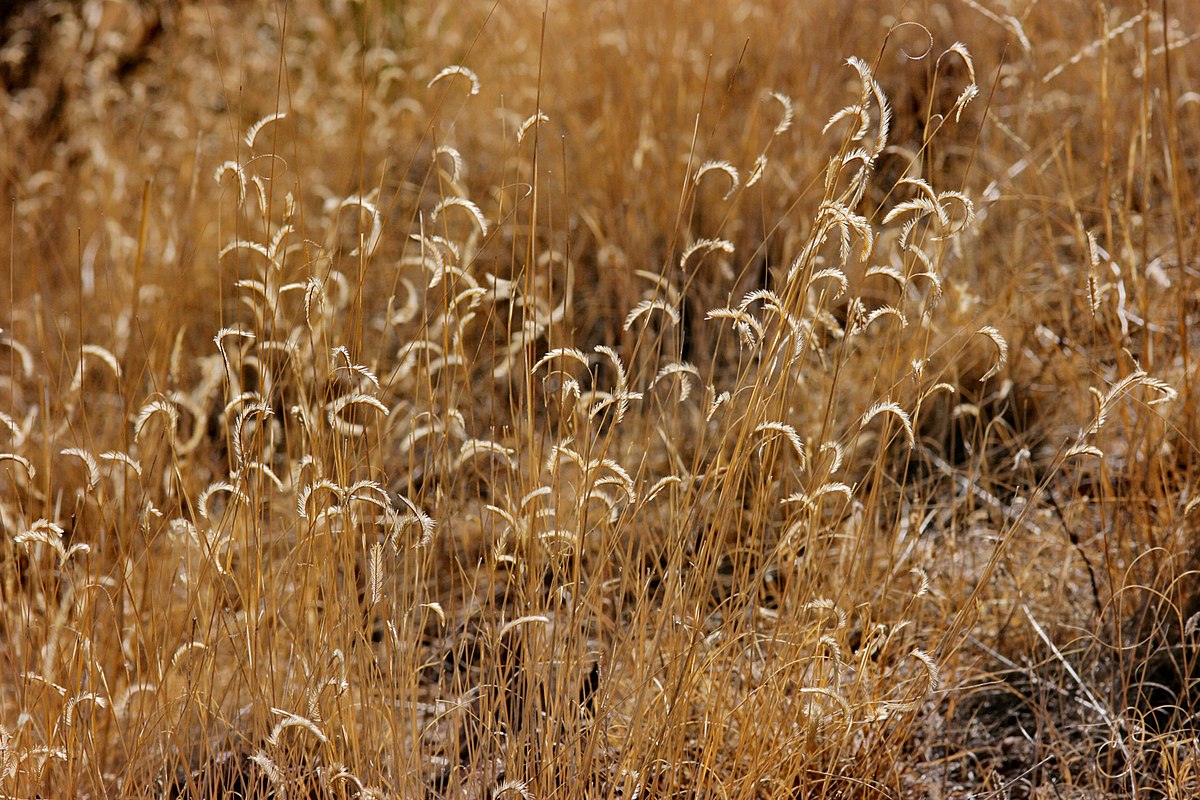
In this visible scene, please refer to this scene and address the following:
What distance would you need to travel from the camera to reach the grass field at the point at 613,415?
3.91ft

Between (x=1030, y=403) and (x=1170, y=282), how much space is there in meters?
0.40

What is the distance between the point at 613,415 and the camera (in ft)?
5.09

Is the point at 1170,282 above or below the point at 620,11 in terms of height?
below

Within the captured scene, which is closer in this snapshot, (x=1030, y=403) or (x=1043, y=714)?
(x=1043, y=714)

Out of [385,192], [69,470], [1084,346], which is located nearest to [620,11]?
[385,192]

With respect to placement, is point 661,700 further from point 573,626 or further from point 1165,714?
point 1165,714

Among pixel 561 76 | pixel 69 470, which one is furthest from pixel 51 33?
pixel 69 470

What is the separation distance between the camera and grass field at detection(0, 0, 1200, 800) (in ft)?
3.91

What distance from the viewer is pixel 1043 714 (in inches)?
54.5

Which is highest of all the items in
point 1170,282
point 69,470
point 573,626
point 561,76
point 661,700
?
point 561,76

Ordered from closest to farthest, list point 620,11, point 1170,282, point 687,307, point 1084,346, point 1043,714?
1. point 1043,714
2. point 1170,282
3. point 1084,346
4. point 687,307
5. point 620,11

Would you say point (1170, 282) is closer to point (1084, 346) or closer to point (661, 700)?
point (1084, 346)

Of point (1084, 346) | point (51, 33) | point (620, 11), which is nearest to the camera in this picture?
point (1084, 346)

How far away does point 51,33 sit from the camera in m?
4.15
